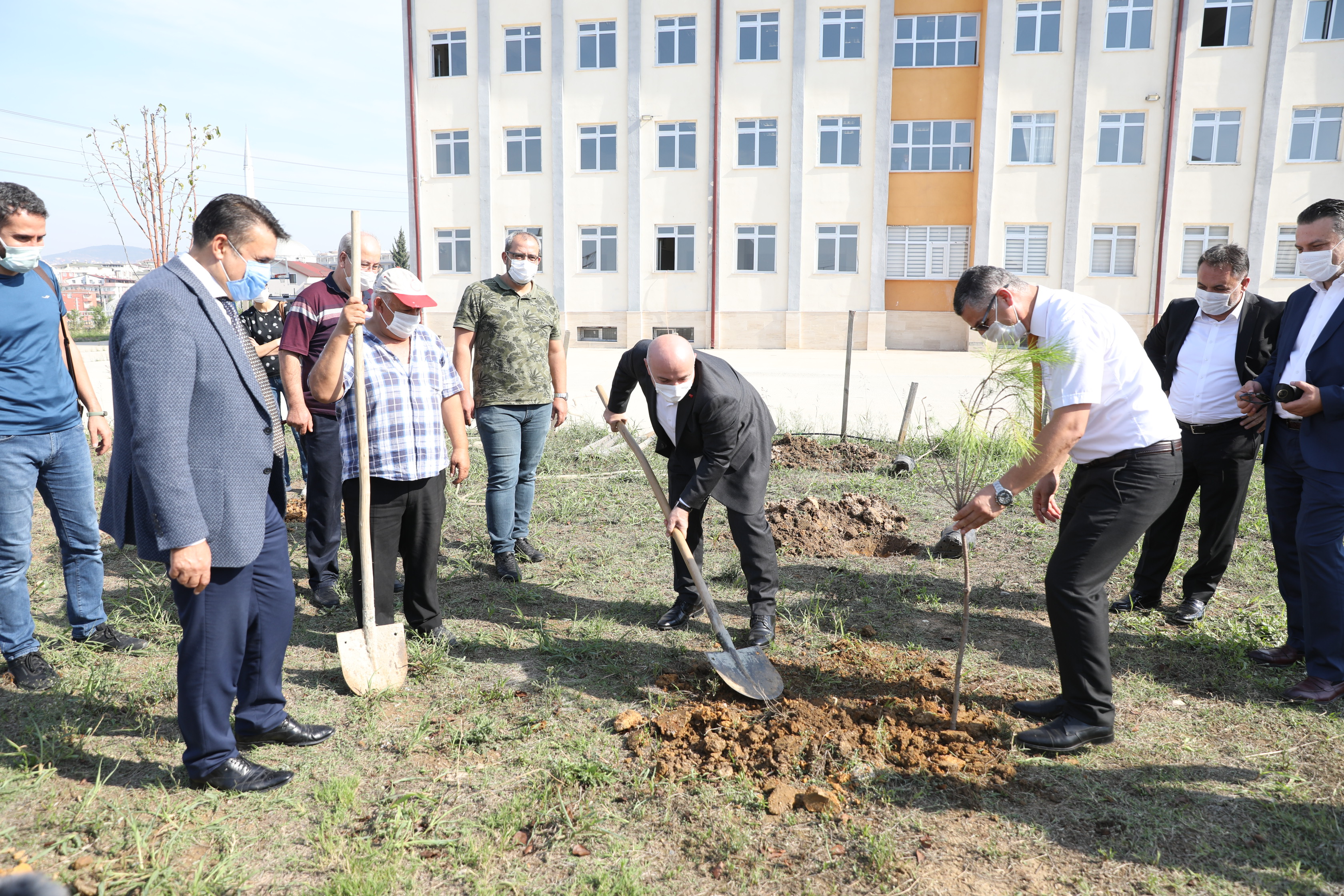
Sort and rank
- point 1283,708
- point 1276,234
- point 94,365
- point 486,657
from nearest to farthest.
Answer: point 1283,708 → point 486,657 → point 94,365 → point 1276,234

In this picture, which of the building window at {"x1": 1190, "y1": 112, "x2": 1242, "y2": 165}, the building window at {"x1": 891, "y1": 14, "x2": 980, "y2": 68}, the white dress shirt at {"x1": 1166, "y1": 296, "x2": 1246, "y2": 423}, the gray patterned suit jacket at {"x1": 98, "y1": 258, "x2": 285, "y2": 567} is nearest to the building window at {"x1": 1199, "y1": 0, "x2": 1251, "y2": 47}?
the building window at {"x1": 1190, "y1": 112, "x2": 1242, "y2": 165}

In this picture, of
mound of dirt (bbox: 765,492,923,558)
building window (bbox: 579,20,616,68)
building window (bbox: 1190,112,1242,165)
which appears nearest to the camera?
mound of dirt (bbox: 765,492,923,558)

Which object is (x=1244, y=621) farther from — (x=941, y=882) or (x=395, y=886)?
(x=395, y=886)

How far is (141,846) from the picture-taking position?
256cm

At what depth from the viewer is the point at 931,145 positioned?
21.5 metres

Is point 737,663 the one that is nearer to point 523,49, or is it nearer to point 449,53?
point 523,49

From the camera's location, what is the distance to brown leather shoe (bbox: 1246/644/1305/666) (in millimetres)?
3941

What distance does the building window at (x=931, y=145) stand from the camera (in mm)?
21422

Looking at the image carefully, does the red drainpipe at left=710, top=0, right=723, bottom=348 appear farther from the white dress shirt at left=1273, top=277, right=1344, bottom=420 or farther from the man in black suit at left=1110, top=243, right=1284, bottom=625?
the white dress shirt at left=1273, top=277, right=1344, bottom=420

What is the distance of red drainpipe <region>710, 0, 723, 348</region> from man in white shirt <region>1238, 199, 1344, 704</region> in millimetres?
18868

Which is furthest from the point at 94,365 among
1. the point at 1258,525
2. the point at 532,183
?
the point at 1258,525

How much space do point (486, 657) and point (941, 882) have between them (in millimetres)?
2368

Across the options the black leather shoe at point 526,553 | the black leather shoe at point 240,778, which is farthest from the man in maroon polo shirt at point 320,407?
the black leather shoe at point 240,778

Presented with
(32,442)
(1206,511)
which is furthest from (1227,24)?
(32,442)
